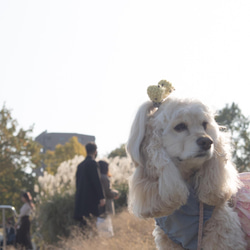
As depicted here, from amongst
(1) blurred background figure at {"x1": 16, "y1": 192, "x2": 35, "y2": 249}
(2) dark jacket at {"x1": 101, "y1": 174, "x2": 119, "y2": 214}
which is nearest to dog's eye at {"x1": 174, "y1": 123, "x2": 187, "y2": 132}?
(2) dark jacket at {"x1": 101, "y1": 174, "x2": 119, "y2": 214}

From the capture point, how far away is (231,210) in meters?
3.25

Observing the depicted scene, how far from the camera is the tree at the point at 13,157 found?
1055 inches

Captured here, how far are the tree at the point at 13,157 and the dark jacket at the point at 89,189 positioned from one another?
18.9m

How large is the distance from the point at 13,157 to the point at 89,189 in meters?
19.9

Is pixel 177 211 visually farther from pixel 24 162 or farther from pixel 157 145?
pixel 24 162

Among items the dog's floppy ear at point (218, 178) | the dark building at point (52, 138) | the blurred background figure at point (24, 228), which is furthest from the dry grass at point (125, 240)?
the dark building at point (52, 138)

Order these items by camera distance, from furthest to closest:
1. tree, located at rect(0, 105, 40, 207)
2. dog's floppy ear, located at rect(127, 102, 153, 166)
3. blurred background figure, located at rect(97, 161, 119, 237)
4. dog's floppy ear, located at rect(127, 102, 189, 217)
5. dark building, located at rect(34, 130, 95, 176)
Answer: dark building, located at rect(34, 130, 95, 176) → tree, located at rect(0, 105, 40, 207) → blurred background figure, located at rect(97, 161, 119, 237) → dog's floppy ear, located at rect(127, 102, 153, 166) → dog's floppy ear, located at rect(127, 102, 189, 217)

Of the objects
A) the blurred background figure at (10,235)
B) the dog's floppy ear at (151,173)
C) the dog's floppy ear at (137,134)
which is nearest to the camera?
the dog's floppy ear at (151,173)

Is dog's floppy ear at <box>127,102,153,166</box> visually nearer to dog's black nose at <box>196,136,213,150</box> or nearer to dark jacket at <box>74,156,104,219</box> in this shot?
dog's black nose at <box>196,136,213,150</box>

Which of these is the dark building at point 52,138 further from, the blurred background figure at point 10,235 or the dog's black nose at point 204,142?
the dog's black nose at point 204,142

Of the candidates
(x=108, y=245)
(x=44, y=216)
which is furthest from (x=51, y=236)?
(x=108, y=245)

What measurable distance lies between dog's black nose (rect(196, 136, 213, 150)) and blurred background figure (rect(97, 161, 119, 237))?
547 centimetres

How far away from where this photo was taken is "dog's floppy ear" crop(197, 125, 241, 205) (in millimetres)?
3074

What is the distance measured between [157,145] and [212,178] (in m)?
0.44
